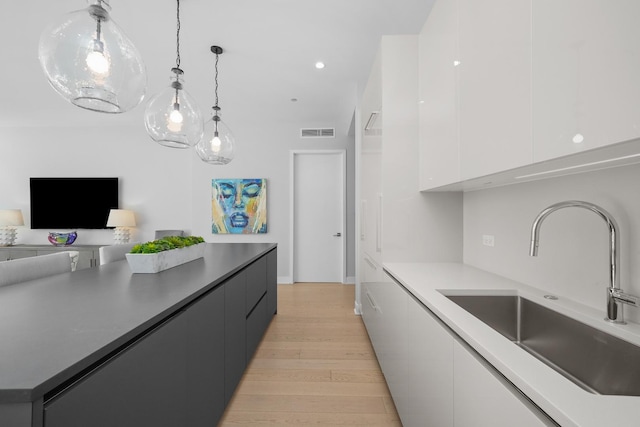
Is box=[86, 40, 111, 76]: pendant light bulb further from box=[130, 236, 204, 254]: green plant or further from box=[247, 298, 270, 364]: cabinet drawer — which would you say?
box=[247, 298, 270, 364]: cabinet drawer

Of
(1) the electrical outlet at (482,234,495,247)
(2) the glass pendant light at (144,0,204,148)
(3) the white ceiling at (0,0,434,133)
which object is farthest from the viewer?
(3) the white ceiling at (0,0,434,133)

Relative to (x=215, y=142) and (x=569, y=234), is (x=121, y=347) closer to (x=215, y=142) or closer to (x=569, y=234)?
(x=569, y=234)

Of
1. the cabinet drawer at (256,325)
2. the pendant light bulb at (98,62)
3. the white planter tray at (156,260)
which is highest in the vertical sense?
the pendant light bulb at (98,62)

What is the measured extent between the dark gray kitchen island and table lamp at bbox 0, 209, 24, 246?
4.57 m

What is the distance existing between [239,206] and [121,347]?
427 cm

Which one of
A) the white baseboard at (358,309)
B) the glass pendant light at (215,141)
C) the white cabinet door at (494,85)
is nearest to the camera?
the white cabinet door at (494,85)

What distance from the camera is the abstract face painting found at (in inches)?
196

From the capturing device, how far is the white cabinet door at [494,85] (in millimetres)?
974

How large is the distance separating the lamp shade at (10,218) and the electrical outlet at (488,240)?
6556 mm

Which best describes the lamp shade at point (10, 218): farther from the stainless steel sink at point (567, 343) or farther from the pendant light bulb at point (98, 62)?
the stainless steel sink at point (567, 343)

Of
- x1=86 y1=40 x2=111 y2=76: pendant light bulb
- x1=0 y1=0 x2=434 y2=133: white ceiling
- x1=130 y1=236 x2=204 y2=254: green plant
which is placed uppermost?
x1=0 y1=0 x2=434 y2=133: white ceiling

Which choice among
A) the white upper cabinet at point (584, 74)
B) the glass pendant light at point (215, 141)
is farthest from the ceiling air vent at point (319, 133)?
the white upper cabinet at point (584, 74)

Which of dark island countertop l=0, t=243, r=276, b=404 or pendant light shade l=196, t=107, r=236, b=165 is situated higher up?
pendant light shade l=196, t=107, r=236, b=165

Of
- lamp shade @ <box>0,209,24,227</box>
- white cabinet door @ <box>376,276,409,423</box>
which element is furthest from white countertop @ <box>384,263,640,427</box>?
lamp shade @ <box>0,209,24,227</box>
